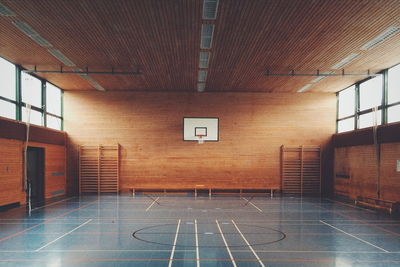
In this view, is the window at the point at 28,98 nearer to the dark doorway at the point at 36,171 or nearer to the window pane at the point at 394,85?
the dark doorway at the point at 36,171

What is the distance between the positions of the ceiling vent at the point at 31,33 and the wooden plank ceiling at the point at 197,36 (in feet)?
0.44

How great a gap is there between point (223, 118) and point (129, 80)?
5.43 metres

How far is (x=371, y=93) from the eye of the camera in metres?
15.1

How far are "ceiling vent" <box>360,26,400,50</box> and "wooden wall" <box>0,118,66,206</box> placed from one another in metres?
12.4

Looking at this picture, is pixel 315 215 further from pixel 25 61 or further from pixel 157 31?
pixel 25 61

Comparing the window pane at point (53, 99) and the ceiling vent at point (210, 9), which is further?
the window pane at point (53, 99)

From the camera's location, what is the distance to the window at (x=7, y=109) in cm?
1255

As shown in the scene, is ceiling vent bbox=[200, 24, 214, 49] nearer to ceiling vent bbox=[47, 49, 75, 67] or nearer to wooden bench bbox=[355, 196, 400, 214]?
ceiling vent bbox=[47, 49, 75, 67]

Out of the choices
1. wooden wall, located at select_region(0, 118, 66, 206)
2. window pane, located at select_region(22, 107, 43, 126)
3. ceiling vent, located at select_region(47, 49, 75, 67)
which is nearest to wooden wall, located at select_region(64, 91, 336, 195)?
wooden wall, located at select_region(0, 118, 66, 206)

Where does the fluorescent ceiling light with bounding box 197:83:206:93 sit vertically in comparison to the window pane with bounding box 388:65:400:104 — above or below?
above

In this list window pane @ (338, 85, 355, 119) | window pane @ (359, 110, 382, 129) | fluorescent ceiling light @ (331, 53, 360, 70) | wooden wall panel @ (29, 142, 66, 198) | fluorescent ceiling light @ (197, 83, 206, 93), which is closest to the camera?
fluorescent ceiling light @ (331, 53, 360, 70)

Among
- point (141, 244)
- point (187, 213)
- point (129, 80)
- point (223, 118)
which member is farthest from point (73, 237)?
point (223, 118)

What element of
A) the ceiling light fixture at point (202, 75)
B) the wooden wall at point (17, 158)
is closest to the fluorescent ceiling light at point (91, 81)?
the wooden wall at point (17, 158)

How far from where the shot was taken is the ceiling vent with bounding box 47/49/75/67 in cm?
1135
